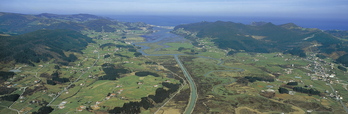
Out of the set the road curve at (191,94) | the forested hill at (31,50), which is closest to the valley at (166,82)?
the road curve at (191,94)

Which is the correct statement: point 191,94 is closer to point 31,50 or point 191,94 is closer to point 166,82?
point 166,82

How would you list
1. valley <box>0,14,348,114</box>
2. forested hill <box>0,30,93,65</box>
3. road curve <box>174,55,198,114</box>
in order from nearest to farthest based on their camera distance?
1. road curve <box>174,55,198,114</box>
2. valley <box>0,14,348,114</box>
3. forested hill <box>0,30,93,65</box>

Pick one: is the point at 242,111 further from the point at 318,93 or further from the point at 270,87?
the point at 318,93

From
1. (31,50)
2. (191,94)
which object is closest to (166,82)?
(191,94)

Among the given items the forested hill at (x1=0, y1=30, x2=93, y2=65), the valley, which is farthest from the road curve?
the forested hill at (x1=0, y1=30, x2=93, y2=65)

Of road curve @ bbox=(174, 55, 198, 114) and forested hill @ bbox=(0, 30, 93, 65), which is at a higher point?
forested hill @ bbox=(0, 30, 93, 65)

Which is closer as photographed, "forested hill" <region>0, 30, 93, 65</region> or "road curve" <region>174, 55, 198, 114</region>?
"road curve" <region>174, 55, 198, 114</region>

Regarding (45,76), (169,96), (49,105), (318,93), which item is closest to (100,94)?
(49,105)

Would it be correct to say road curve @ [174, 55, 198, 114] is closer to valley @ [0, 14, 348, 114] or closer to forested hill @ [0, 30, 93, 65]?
valley @ [0, 14, 348, 114]

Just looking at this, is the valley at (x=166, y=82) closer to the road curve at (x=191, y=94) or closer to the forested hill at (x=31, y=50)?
the road curve at (x=191, y=94)

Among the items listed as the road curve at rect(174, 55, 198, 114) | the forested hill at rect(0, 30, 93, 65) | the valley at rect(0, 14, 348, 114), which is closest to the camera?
the road curve at rect(174, 55, 198, 114)

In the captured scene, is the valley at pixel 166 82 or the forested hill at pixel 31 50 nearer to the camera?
the valley at pixel 166 82
